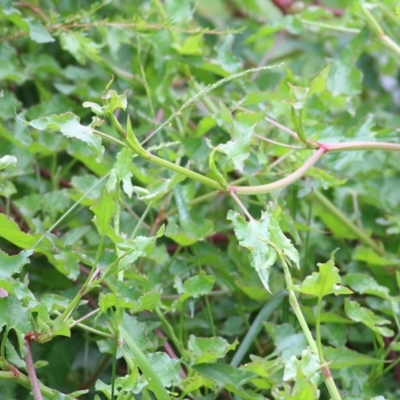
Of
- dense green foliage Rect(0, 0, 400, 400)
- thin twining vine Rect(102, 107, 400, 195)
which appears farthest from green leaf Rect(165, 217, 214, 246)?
thin twining vine Rect(102, 107, 400, 195)

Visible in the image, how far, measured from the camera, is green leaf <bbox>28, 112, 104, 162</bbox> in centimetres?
51

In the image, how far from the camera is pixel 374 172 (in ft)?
3.10

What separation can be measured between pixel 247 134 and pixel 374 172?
0.44 meters

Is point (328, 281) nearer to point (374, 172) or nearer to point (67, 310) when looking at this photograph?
point (67, 310)

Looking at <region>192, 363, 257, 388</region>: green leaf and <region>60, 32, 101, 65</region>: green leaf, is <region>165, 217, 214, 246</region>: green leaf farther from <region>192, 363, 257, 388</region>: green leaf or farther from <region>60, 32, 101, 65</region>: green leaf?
<region>60, 32, 101, 65</region>: green leaf

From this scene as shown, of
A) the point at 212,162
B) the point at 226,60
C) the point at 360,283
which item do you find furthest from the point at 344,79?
the point at 212,162

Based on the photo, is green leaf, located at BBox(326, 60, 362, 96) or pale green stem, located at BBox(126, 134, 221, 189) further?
green leaf, located at BBox(326, 60, 362, 96)

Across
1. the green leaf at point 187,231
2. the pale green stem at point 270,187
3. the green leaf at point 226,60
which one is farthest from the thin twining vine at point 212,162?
the green leaf at point 226,60

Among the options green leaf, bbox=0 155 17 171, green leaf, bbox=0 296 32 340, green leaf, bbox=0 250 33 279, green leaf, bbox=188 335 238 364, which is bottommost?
green leaf, bbox=188 335 238 364

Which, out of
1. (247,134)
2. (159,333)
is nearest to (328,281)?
(247,134)

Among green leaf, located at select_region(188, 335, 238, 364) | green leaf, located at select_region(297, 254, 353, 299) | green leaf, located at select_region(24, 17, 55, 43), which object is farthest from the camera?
green leaf, located at select_region(24, 17, 55, 43)

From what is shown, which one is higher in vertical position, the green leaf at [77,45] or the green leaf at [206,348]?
the green leaf at [77,45]

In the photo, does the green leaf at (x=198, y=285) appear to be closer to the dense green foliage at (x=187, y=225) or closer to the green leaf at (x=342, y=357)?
the dense green foliage at (x=187, y=225)

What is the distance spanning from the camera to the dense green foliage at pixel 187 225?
53 cm
